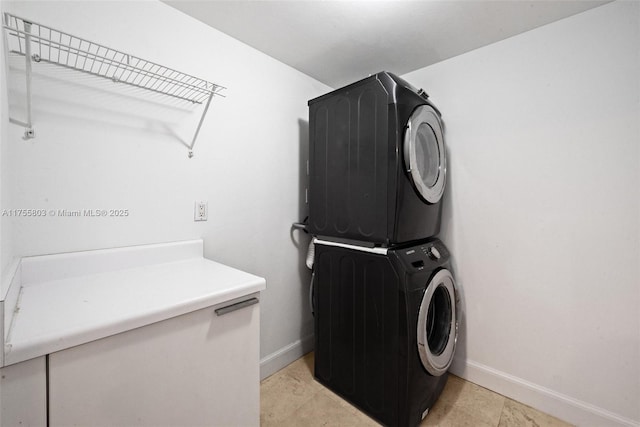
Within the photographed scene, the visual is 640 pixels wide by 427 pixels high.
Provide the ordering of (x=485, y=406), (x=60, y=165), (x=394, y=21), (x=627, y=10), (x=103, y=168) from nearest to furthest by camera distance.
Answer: (x=60, y=165) < (x=103, y=168) < (x=627, y=10) < (x=394, y=21) < (x=485, y=406)

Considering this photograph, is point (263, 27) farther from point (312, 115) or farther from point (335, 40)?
point (312, 115)

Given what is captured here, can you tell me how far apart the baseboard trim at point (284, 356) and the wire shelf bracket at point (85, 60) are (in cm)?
148

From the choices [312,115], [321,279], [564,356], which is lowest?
[564,356]

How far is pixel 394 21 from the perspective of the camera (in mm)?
1554

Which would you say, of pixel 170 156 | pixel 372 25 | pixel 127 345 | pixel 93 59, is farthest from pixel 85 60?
pixel 372 25

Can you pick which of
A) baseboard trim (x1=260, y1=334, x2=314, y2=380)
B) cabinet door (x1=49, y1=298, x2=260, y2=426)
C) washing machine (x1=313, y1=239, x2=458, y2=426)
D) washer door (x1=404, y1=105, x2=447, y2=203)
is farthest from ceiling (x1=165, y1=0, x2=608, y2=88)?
baseboard trim (x1=260, y1=334, x2=314, y2=380)

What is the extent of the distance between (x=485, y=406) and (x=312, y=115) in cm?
215

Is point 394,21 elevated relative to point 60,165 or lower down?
elevated

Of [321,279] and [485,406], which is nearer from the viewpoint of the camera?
[485,406]

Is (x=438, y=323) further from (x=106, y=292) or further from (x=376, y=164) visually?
(x=106, y=292)

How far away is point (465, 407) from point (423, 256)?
3.23 feet

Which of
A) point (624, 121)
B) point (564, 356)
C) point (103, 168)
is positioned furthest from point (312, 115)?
point (564, 356)

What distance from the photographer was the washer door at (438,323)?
1436 mm

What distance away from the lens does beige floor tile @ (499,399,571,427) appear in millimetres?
1532
